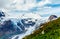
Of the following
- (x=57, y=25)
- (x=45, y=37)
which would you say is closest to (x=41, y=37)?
(x=45, y=37)

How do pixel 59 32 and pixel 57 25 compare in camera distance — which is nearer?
pixel 59 32

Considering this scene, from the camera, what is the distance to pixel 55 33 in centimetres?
1719

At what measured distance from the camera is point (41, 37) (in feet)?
56.2

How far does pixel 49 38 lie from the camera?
16375 millimetres

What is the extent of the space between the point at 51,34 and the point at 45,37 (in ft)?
2.00

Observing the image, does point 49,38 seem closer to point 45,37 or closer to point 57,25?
point 45,37

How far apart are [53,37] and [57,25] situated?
12.8ft

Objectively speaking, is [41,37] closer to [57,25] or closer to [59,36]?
[59,36]

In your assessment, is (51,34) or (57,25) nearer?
(51,34)

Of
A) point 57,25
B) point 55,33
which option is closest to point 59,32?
point 55,33

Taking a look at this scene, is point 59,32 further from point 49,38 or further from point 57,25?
point 57,25

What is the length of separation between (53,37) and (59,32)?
95 centimetres

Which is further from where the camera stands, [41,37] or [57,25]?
[57,25]

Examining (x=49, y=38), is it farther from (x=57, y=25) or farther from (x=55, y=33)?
(x=57, y=25)
